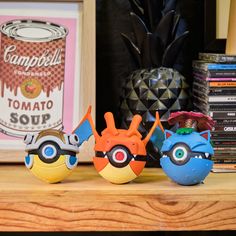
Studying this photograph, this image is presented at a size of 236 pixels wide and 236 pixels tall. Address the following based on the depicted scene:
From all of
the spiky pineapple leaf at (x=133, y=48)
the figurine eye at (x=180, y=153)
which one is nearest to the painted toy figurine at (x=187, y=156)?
the figurine eye at (x=180, y=153)

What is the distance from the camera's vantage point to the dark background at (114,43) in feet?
3.47

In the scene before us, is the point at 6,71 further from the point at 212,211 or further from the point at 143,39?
the point at 212,211

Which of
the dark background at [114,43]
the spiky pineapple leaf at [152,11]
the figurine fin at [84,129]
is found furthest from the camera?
the dark background at [114,43]

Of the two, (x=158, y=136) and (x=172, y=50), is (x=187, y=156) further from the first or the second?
(x=172, y=50)

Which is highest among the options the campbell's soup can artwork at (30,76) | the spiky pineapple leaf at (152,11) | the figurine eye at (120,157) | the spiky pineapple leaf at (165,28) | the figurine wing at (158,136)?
the spiky pineapple leaf at (152,11)

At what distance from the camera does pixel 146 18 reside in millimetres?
932

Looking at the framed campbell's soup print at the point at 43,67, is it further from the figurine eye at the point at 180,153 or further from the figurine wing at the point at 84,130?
the figurine eye at the point at 180,153

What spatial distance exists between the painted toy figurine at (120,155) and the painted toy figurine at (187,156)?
39 mm

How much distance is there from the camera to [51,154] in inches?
29.2

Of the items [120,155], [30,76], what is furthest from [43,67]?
[120,155]

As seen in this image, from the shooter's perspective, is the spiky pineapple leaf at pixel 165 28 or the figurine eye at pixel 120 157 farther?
the spiky pineapple leaf at pixel 165 28

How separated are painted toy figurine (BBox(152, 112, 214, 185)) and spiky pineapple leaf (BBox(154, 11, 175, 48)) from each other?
21 centimetres

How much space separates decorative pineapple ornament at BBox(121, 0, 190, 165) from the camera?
891 millimetres

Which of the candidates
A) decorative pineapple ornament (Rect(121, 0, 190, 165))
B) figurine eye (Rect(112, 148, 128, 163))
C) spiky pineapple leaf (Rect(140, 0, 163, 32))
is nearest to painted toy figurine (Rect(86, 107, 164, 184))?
figurine eye (Rect(112, 148, 128, 163))
